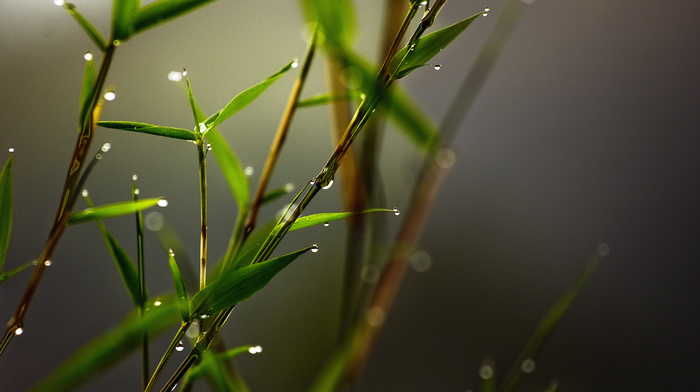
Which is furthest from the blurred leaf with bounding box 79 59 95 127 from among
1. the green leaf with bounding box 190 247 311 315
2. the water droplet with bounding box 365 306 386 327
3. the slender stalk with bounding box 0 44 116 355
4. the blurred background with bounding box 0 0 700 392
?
the blurred background with bounding box 0 0 700 392

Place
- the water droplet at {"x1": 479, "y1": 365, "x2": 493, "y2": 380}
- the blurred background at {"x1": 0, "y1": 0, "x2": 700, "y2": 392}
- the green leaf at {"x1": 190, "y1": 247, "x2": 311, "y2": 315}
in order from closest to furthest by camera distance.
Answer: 1. the green leaf at {"x1": 190, "y1": 247, "x2": 311, "y2": 315}
2. the water droplet at {"x1": 479, "y1": 365, "x2": 493, "y2": 380}
3. the blurred background at {"x1": 0, "y1": 0, "x2": 700, "y2": 392}

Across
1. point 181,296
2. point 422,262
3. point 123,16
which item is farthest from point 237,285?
point 422,262

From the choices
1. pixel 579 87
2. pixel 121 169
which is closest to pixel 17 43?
pixel 121 169

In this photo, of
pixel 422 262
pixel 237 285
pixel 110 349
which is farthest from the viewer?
pixel 422 262

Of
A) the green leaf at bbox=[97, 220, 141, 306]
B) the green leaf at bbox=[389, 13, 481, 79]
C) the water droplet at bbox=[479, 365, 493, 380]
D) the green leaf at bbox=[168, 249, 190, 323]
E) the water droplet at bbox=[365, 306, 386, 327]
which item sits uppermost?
the green leaf at bbox=[97, 220, 141, 306]

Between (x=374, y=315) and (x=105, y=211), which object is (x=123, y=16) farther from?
(x=374, y=315)

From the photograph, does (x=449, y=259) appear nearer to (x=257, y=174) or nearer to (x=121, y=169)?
(x=257, y=174)

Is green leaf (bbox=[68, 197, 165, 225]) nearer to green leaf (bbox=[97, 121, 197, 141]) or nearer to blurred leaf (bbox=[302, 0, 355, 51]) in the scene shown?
green leaf (bbox=[97, 121, 197, 141])
